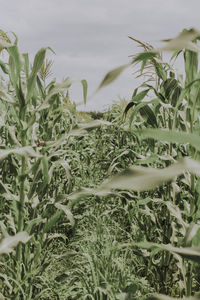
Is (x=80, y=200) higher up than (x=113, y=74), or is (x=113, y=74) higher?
(x=113, y=74)

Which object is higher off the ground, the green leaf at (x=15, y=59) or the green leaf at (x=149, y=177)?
the green leaf at (x=15, y=59)

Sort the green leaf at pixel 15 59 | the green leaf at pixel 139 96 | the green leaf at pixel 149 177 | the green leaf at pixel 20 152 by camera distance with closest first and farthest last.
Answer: the green leaf at pixel 149 177 → the green leaf at pixel 20 152 → the green leaf at pixel 15 59 → the green leaf at pixel 139 96

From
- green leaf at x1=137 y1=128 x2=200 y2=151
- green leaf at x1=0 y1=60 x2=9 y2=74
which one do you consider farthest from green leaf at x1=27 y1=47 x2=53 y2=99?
green leaf at x1=137 y1=128 x2=200 y2=151

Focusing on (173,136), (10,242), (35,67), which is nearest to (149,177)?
(173,136)

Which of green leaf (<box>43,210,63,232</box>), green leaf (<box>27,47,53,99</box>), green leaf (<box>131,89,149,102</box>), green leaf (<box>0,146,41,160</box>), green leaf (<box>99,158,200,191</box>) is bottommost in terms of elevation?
green leaf (<box>43,210,63,232</box>)

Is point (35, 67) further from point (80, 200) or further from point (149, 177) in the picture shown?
point (149, 177)

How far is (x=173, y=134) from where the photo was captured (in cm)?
51

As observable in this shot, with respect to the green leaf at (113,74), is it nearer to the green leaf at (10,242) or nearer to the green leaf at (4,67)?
the green leaf at (10,242)

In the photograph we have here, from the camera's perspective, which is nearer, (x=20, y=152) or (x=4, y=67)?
(x=20, y=152)

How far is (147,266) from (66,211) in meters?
0.74

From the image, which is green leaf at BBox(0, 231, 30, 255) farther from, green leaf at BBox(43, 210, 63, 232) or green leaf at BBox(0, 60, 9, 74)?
green leaf at BBox(0, 60, 9, 74)

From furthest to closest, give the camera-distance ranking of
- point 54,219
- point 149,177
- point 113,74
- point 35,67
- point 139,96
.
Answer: point 139,96 → point 54,219 → point 35,67 → point 113,74 → point 149,177

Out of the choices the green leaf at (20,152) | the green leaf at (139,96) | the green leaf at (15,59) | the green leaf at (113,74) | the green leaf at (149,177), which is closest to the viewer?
the green leaf at (149,177)

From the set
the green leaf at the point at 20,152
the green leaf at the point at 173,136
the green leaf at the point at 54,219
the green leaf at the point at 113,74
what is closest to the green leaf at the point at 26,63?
the green leaf at the point at 20,152
